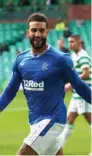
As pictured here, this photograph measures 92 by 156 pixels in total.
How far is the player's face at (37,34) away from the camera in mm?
6301

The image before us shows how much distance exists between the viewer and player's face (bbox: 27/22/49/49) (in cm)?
630

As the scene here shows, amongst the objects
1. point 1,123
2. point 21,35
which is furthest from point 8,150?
point 21,35

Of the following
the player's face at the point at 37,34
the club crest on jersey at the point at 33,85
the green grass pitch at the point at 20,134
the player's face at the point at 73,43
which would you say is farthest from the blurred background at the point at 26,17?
the player's face at the point at 37,34

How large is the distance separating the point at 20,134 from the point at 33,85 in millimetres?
6173

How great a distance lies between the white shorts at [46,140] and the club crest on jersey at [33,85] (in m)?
0.34

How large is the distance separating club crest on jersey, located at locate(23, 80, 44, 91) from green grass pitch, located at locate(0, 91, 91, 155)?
383 centimetres

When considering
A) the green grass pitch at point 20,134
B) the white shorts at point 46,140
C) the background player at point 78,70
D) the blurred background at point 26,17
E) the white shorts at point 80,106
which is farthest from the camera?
the blurred background at point 26,17

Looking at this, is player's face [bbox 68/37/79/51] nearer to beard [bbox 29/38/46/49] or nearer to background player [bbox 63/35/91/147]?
background player [bbox 63/35/91/147]

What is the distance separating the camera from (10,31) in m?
27.9

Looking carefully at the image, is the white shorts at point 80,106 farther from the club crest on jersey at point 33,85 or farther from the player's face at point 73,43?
the club crest on jersey at point 33,85

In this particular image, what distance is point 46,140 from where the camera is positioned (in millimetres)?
6438

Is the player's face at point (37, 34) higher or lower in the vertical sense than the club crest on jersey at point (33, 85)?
higher

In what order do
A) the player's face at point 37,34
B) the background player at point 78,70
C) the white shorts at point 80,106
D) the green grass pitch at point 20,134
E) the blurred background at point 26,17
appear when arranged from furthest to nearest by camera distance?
1. the blurred background at point 26,17
2. the white shorts at point 80,106
3. the green grass pitch at point 20,134
4. the background player at point 78,70
5. the player's face at point 37,34

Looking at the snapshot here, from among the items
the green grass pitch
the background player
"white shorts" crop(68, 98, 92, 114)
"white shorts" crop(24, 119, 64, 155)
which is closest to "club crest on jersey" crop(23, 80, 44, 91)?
"white shorts" crop(24, 119, 64, 155)
